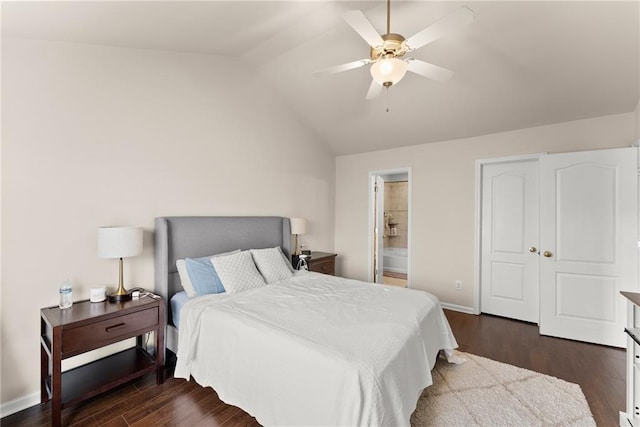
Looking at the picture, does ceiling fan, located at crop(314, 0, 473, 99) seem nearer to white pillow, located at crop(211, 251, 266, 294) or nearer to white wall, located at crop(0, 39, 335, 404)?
white wall, located at crop(0, 39, 335, 404)

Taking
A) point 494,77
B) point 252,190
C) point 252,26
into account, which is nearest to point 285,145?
point 252,190

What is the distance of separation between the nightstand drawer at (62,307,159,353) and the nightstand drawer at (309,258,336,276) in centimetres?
206

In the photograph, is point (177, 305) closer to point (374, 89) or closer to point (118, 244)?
point (118, 244)

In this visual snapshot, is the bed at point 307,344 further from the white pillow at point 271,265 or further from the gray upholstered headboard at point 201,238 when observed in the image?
the white pillow at point 271,265

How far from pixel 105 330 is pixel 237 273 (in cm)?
102

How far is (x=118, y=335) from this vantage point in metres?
2.06

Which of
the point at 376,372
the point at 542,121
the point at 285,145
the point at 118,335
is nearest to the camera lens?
the point at 376,372

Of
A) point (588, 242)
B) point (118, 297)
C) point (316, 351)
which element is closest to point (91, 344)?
point (118, 297)

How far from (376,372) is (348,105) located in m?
3.26

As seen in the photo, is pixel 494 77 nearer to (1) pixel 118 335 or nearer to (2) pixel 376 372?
(2) pixel 376 372

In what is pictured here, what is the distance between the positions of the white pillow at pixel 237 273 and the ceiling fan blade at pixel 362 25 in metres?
2.14

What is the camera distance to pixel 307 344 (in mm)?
1557

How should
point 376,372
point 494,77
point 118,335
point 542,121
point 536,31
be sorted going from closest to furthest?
point 376,372 → point 118,335 → point 536,31 → point 494,77 → point 542,121

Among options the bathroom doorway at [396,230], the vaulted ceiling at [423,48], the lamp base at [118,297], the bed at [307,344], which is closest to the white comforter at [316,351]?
the bed at [307,344]
